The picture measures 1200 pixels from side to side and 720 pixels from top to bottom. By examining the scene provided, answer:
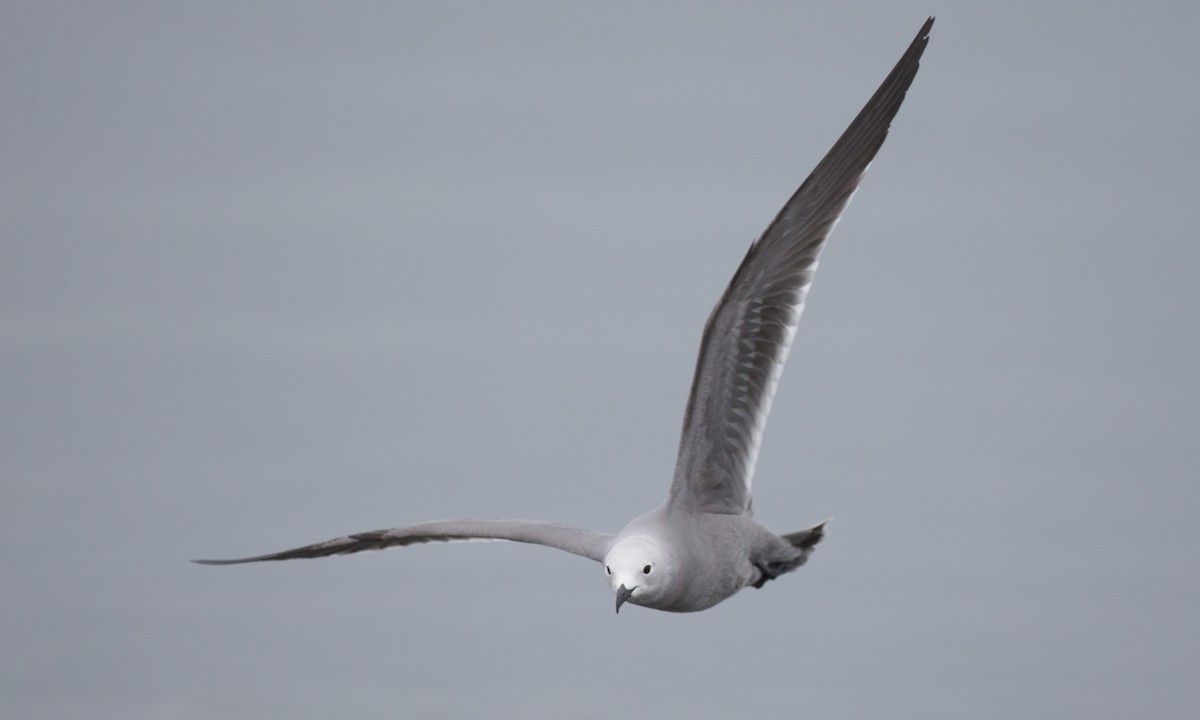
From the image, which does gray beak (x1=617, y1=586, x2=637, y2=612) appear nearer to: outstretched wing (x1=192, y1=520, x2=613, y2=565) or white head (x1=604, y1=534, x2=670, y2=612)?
white head (x1=604, y1=534, x2=670, y2=612)

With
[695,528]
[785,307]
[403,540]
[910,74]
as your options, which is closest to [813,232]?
[785,307]

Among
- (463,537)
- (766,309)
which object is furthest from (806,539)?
(463,537)

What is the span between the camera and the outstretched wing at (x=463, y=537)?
492 inches

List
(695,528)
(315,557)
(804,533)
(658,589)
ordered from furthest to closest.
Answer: (315,557) → (804,533) → (695,528) → (658,589)

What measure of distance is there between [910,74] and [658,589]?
13.7 feet

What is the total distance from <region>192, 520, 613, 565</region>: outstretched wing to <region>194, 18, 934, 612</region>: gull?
0.06ft

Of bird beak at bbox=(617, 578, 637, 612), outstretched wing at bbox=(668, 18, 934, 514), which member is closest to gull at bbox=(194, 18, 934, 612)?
outstretched wing at bbox=(668, 18, 934, 514)

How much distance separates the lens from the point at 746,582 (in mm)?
12828

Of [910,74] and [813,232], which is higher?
[910,74]

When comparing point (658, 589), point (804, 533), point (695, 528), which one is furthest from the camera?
point (804, 533)

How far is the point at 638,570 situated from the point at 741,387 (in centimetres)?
194

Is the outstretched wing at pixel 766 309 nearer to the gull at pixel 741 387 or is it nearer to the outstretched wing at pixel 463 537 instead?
the gull at pixel 741 387

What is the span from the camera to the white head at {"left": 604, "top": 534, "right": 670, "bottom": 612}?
11234 millimetres

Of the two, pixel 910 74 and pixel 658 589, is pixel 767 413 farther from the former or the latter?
pixel 910 74
